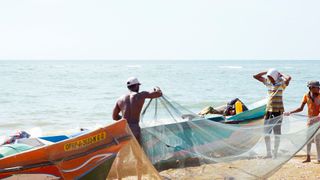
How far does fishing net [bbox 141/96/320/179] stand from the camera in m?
6.14

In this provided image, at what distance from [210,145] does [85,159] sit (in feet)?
6.11

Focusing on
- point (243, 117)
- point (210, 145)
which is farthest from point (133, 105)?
point (243, 117)

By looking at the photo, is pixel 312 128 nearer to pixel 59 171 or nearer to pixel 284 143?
pixel 284 143

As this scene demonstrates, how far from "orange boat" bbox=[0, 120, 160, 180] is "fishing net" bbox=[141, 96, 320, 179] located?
76 cm

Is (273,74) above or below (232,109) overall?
above

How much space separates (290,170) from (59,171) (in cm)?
389

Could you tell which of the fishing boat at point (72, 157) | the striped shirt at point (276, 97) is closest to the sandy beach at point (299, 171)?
the striped shirt at point (276, 97)

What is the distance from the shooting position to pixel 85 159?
5129 mm

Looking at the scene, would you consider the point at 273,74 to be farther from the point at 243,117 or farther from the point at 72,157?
the point at 72,157

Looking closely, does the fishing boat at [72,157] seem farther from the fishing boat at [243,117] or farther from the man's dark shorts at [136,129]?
the fishing boat at [243,117]

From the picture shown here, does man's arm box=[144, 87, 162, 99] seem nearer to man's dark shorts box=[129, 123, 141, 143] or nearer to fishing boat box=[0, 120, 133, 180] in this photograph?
man's dark shorts box=[129, 123, 141, 143]

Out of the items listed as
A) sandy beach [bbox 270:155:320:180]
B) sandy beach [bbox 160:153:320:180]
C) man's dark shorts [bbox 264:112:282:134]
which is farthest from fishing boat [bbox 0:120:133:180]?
sandy beach [bbox 270:155:320:180]

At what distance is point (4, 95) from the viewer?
93.7 ft

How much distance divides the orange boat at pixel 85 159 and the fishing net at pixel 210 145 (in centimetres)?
76
